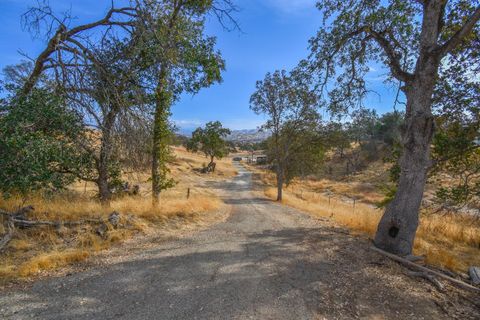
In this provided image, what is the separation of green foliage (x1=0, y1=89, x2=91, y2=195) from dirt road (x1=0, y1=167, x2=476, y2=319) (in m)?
2.85

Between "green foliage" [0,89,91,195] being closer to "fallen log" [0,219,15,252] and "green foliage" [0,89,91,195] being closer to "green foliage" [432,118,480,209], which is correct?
"fallen log" [0,219,15,252]

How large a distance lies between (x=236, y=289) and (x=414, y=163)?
5.02 m

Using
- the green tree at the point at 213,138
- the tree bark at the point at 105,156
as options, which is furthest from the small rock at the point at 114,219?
the green tree at the point at 213,138

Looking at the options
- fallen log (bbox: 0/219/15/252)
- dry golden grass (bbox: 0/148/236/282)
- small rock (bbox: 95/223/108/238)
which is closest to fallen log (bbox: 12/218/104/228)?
dry golden grass (bbox: 0/148/236/282)

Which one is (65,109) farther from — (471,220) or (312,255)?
(471,220)

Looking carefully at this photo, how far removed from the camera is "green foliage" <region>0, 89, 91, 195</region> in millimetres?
5812

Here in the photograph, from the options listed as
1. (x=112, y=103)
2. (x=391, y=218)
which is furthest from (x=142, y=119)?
(x=391, y=218)

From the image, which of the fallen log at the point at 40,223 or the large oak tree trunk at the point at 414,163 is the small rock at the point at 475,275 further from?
the fallen log at the point at 40,223

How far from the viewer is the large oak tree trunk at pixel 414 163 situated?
626cm

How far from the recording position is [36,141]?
19.1 ft

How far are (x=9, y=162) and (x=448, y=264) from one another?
1030cm

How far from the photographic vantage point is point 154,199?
10.6 metres

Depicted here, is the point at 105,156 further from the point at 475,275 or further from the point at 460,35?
the point at 475,275

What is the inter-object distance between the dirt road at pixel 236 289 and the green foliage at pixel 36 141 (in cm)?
285
